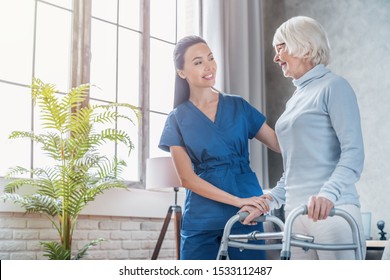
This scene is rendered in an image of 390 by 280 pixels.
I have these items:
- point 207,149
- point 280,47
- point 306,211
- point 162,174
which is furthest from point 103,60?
point 306,211

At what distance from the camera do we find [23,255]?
3756mm

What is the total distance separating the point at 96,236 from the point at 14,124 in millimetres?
912

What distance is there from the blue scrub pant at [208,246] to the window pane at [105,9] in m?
3.10

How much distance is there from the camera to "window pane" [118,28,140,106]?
4715 mm

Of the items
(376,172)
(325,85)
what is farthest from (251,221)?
(376,172)

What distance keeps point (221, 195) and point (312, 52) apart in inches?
19.0

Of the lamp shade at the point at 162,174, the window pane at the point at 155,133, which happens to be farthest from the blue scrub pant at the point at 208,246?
the window pane at the point at 155,133

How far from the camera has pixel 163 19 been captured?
5.19 metres

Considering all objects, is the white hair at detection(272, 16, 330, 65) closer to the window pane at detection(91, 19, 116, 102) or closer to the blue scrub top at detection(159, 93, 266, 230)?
the blue scrub top at detection(159, 93, 266, 230)

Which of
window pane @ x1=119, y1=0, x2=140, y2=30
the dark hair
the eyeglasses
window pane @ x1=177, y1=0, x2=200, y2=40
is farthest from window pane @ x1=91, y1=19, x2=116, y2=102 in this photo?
the eyeglasses

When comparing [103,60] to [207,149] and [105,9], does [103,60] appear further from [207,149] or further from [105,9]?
[207,149]

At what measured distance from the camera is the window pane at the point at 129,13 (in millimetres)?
4832

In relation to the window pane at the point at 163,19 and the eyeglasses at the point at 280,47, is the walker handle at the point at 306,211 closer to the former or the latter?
the eyeglasses at the point at 280,47

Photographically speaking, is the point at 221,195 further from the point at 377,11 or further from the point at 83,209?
the point at 377,11
